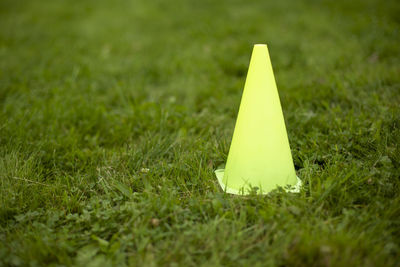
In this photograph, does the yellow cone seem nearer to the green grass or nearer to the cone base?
the cone base

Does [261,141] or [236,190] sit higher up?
[261,141]

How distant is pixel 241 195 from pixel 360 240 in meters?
0.60

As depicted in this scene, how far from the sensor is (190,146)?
2.42m

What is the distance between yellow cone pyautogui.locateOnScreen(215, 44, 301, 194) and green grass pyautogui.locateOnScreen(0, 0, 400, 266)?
10cm

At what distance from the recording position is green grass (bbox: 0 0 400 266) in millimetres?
1566

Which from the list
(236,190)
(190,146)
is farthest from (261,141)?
(190,146)

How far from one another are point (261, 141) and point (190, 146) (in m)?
0.63

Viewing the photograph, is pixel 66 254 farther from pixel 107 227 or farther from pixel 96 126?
pixel 96 126

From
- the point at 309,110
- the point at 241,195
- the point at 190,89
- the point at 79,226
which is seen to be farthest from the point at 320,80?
the point at 79,226

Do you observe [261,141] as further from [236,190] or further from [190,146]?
[190,146]

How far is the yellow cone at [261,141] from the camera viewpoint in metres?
1.94

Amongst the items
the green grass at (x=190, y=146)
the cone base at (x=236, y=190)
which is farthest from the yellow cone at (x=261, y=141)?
the green grass at (x=190, y=146)

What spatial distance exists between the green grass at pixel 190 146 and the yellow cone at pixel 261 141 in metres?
0.10

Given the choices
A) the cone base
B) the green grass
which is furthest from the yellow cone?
the green grass
